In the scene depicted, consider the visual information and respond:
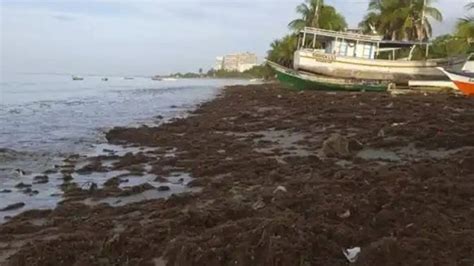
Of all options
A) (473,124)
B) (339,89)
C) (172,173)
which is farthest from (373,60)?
(172,173)

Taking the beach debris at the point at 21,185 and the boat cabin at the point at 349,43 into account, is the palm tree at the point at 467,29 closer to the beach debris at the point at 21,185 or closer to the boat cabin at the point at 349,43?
the boat cabin at the point at 349,43

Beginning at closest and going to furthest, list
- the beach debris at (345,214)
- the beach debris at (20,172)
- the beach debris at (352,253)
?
the beach debris at (352,253), the beach debris at (345,214), the beach debris at (20,172)

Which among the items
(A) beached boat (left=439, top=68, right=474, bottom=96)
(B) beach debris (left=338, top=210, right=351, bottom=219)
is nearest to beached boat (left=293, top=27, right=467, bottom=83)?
(A) beached boat (left=439, top=68, right=474, bottom=96)

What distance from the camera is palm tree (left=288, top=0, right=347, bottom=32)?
60219 millimetres

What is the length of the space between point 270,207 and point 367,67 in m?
34.3

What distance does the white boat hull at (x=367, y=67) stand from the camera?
39844 millimetres

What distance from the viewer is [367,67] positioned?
131 ft

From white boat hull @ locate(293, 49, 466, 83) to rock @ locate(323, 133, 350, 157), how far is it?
1096 inches

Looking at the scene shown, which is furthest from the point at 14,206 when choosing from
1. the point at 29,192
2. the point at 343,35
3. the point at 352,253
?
the point at 343,35

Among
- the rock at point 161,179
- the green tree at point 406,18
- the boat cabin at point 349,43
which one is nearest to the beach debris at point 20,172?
the rock at point 161,179

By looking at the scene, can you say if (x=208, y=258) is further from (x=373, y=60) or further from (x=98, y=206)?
(x=373, y=60)

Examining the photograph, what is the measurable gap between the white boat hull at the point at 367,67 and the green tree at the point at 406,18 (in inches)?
467

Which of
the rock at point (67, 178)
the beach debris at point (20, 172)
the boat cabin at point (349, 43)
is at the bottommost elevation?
the beach debris at point (20, 172)

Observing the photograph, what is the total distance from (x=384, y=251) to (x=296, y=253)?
0.84 meters
